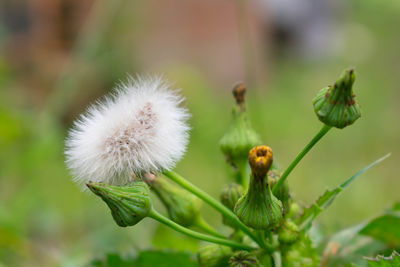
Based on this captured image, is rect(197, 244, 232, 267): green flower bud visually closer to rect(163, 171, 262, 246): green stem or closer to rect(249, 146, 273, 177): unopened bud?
rect(163, 171, 262, 246): green stem

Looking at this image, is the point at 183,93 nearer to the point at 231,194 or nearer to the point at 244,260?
the point at 231,194

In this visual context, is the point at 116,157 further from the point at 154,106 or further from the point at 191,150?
the point at 191,150

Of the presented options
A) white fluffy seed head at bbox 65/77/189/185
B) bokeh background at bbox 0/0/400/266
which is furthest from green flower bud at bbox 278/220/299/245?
bokeh background at bbox 0/0/400/266

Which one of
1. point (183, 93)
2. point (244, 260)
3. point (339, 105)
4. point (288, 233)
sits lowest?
point (244, 260)

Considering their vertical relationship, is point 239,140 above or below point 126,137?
above

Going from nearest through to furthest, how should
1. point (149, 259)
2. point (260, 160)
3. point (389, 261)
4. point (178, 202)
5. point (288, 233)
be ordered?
point (260, 160)
point (389, 261)
point (288, 233)
point (178, 202)
point (149, 259)

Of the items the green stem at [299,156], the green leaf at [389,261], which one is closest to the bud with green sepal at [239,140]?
the green stem at [299,156]

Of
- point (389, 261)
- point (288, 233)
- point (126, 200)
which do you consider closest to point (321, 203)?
point (288, 233)
